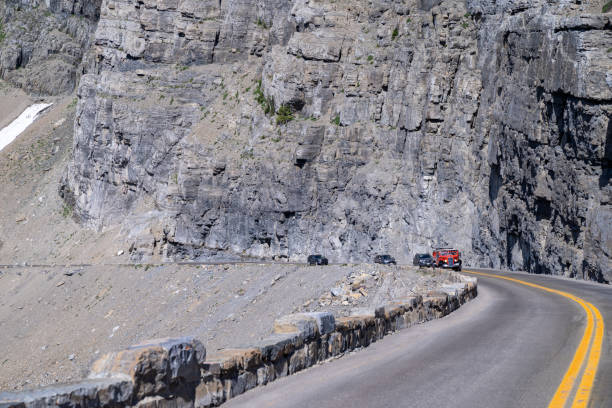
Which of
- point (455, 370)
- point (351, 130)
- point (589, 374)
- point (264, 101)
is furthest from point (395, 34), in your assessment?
point (589, 374)

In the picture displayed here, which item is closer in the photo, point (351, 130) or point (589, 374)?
point (589, 374)

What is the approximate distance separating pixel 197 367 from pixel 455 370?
4.23 meters

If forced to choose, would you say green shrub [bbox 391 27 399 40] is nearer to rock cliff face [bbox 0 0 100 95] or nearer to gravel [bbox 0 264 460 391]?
gravel [bbox 0 264 460 391]

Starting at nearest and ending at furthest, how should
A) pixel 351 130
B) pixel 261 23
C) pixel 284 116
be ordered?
pixel 351 130, pixel 284 116, pixel 261 23

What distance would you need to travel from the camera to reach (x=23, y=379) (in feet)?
122

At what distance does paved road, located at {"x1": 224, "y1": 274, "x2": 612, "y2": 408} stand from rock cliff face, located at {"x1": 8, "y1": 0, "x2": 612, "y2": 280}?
22228 millimetres

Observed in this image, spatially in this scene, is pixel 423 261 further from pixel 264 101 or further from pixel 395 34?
pixel 264 101

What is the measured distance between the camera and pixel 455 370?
1043 cm

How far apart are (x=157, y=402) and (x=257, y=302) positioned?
30.9m

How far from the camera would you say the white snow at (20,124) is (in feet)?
334

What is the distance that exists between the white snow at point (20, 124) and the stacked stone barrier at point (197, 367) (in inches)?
3909

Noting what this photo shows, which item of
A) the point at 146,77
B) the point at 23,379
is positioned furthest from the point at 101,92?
the point at 23,379

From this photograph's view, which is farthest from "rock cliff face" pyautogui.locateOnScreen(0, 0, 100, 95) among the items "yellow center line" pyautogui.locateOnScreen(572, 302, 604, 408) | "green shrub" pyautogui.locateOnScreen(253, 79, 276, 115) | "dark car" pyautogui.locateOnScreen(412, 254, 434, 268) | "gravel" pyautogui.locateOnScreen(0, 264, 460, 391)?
"yellow center line" pyautogui.locateOnScreen(572, 302, 604, 408)

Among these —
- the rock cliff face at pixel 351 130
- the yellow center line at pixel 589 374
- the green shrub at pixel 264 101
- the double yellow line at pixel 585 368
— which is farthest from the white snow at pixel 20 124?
the yellow center line at pixel 589 374
